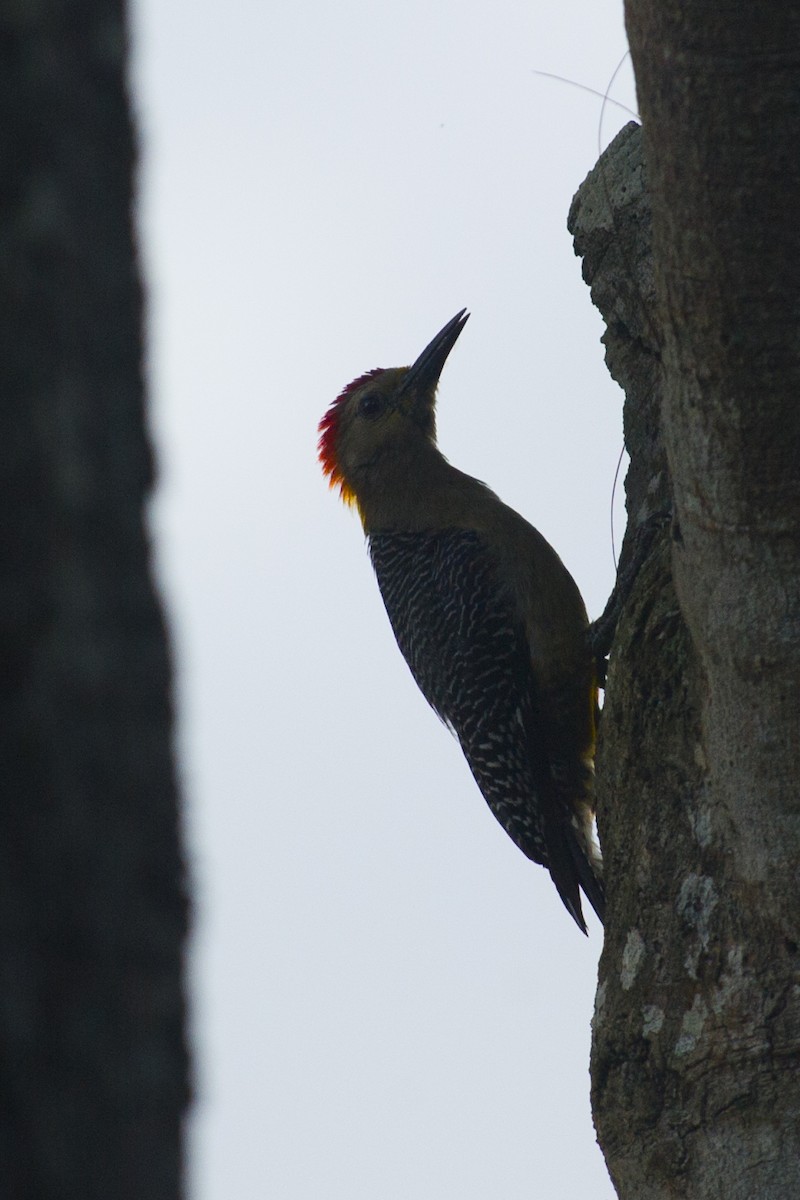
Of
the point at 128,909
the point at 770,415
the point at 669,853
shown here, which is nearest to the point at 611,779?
the point at 669,853

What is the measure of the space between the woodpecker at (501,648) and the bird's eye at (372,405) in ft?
1.21

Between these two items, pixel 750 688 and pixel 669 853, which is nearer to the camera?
pixel 750 688

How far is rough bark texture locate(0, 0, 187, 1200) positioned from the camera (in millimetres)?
1047

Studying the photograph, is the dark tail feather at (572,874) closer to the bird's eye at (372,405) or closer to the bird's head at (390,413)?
the bird's head at (390,413)

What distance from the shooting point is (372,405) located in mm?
7457

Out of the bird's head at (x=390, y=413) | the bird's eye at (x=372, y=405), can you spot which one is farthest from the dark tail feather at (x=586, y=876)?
the bird's eye at (x=372, y=405)

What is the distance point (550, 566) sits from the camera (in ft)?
20.4

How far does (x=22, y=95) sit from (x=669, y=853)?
9.99 ft

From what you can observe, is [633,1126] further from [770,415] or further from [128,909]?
[128,909]

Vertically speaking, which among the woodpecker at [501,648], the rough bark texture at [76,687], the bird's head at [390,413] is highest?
the bird's head at [390,413]

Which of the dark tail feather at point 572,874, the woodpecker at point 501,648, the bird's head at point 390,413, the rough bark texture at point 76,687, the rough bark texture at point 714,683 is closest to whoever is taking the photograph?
the rough bark texture at point 76,687

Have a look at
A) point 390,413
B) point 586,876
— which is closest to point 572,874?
point 586,876

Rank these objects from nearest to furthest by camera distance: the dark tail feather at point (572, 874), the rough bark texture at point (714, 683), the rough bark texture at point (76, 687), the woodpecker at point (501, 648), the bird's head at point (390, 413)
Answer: the rough bark texture at point (76, 687) < the rough bark texture at point (714, 683) < the dark tail feather at point (572, 874) < the woodpecker at point (501, 648) < the bird's head at point (390, 413)

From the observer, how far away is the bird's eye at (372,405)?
7430 millimetres
